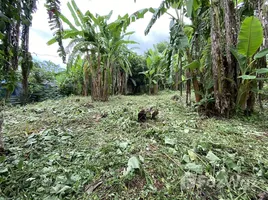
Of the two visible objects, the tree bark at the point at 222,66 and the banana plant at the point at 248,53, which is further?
the tree bark at the point at 222,66

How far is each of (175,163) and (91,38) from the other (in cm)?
363

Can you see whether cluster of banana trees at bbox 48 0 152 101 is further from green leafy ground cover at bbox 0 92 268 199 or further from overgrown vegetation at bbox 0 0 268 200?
green leafy ground cover at bbox 0 92 268 199

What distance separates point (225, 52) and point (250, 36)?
358 mm

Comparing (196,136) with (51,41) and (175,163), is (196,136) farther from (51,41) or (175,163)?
(51,41)

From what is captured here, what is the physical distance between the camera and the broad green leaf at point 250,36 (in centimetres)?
192

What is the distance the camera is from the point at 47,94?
18.5 ft

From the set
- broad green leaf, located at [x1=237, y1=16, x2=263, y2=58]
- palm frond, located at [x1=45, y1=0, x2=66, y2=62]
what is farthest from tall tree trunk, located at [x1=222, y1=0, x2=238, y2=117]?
palm frond, located at [x1=45, y1=0, x2=66, y2=62]

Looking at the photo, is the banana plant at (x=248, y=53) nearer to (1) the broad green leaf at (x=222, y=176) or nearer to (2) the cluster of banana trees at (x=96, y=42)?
(1) the broad green leaf at (x=222, y=176)

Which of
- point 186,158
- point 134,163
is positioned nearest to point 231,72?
point 186,158

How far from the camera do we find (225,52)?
2324 mm

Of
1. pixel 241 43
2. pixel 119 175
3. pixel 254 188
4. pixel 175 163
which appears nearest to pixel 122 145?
pixel 119 175

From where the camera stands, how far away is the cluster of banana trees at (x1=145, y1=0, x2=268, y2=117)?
204 centimetres

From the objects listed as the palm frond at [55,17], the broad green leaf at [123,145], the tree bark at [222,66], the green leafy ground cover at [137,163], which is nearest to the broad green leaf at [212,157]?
the green leafy ground cover at [137,163]

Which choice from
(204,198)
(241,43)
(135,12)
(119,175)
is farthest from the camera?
(135,12)
